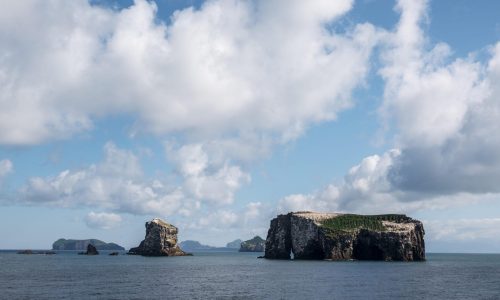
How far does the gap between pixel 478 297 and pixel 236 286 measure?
148ft

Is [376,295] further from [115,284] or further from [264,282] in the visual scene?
[115,284]

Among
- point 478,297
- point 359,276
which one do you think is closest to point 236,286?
point 359,276

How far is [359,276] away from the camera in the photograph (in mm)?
125500

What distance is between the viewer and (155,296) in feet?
281

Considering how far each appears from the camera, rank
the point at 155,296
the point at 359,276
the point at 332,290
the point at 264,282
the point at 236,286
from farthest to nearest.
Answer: the point at 359,276 < the point at 264,282 < the point at 236,286 < the point at 332,290 < the point at 155,296

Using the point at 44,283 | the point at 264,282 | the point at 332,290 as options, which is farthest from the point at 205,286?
the point at 44,283

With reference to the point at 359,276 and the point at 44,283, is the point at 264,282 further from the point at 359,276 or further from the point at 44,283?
the point at 44,283

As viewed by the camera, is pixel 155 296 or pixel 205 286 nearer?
pixel 155 296

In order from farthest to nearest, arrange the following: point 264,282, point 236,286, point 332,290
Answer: point 264,282
point 236,286
point 332,290

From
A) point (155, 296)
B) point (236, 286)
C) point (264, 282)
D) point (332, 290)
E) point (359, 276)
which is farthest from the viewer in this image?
point (359, 276)

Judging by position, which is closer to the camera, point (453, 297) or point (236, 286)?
point (453, 297)

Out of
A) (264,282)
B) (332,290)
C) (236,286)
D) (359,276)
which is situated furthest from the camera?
(359,276)

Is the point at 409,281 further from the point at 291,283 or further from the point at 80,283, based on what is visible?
the point at 80,283

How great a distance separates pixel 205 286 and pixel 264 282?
1431 centimetres
